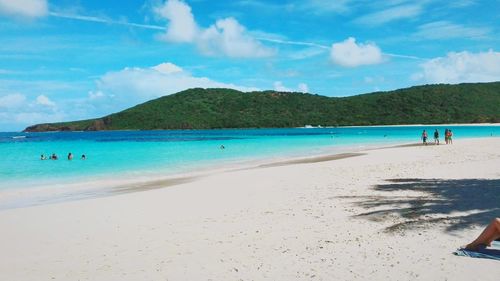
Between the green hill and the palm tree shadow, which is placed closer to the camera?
the palm tree shadow

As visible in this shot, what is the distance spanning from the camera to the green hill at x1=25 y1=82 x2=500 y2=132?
149m

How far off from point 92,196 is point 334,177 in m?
9.98

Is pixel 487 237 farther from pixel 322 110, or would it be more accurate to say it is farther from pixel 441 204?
pixel 322 110

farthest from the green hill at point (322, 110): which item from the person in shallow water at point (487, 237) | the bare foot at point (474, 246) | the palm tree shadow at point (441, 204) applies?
the bare foot at point (474, 246)

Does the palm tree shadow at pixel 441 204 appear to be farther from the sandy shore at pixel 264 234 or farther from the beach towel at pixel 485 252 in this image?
the beach towel at pixel 485 252

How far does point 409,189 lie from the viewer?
14453 mm

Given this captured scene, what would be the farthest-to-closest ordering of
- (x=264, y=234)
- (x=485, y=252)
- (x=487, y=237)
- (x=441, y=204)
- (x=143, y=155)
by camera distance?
(x=143, y=155) → (x=441, y=204) → (x=264, y=234) → (x=487, y=237) → (x=485, y=252)

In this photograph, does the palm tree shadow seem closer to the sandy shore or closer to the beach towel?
the sandy shore

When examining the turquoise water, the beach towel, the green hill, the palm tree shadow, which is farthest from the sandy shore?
the green hill

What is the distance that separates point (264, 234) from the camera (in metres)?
9.34

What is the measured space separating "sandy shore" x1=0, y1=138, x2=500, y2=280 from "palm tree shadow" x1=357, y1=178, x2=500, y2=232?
0.09 ft

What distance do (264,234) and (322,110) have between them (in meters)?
177

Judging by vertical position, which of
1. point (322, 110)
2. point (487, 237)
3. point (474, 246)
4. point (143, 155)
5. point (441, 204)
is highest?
point (322, 110)

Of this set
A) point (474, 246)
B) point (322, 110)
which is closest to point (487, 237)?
point (474, 246)
